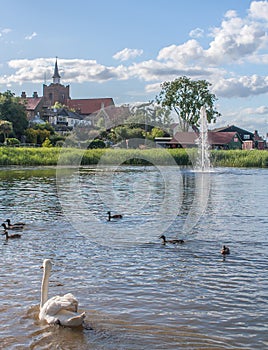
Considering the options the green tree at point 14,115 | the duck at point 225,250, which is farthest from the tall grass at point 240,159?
the duck at point 225,250

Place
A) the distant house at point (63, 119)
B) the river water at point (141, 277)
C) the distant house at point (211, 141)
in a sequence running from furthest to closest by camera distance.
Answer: the distant house at point (63, 119) → the distant house at point (211, 141) → the river water at point (141, 277)

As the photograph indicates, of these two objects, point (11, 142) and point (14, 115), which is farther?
point (14, 115)

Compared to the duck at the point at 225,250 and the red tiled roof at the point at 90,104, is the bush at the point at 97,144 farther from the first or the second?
the red tiled roof at the point at 90,104

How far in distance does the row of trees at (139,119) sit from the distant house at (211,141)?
3374 mm

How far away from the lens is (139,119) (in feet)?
380

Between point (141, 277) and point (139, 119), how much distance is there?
103948 mm

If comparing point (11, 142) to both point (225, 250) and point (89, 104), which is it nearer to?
point (225, 250)

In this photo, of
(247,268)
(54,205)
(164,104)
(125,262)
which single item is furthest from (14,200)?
(164,104)

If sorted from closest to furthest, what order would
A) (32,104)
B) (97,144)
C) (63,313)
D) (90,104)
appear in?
(63,313), (97,144), (32,104), (90,104)

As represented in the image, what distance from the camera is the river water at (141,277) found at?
9539 mm

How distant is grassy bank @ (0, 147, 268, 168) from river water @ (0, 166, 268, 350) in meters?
44.9

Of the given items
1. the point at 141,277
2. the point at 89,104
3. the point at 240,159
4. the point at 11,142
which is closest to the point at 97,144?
the point at 11,142

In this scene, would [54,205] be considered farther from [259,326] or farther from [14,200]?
Result: [259,326]

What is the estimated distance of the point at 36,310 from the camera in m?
10.7
